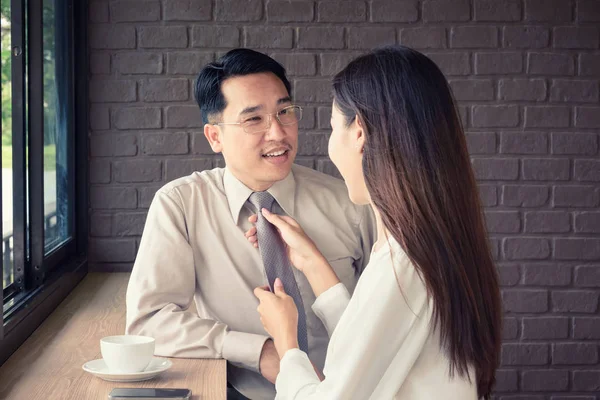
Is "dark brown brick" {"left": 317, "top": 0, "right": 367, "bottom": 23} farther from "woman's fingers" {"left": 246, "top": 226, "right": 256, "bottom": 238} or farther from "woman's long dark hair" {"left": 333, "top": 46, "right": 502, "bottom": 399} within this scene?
"woman's long dark hair" {"left": 333, "top": 46, "right": 502, "bottom": 399}

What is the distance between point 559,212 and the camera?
10.1ft

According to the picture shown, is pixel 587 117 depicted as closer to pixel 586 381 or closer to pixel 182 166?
pixel 586 381

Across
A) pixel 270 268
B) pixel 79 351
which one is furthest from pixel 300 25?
pixel 79 351

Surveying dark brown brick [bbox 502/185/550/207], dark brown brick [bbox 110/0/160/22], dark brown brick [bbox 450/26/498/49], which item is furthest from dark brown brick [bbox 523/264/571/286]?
dark brown brick [bbox 110/0/160/22]

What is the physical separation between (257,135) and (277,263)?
0.33m

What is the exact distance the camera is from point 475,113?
3025 millimetres

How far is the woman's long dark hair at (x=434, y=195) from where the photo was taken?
4.15ft

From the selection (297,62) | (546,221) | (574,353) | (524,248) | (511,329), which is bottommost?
(574,353)

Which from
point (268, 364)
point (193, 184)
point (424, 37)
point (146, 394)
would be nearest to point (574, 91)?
point (424, 37)

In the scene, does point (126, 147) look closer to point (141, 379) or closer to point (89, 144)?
point (89, 144)

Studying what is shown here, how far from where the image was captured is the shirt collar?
204 centimetres

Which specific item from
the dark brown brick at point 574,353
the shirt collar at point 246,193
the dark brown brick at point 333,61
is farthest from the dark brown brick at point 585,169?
the shirt collar at point 246,193

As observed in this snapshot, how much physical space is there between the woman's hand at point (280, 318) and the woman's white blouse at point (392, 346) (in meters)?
0.30

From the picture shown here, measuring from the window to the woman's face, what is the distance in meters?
0.87
